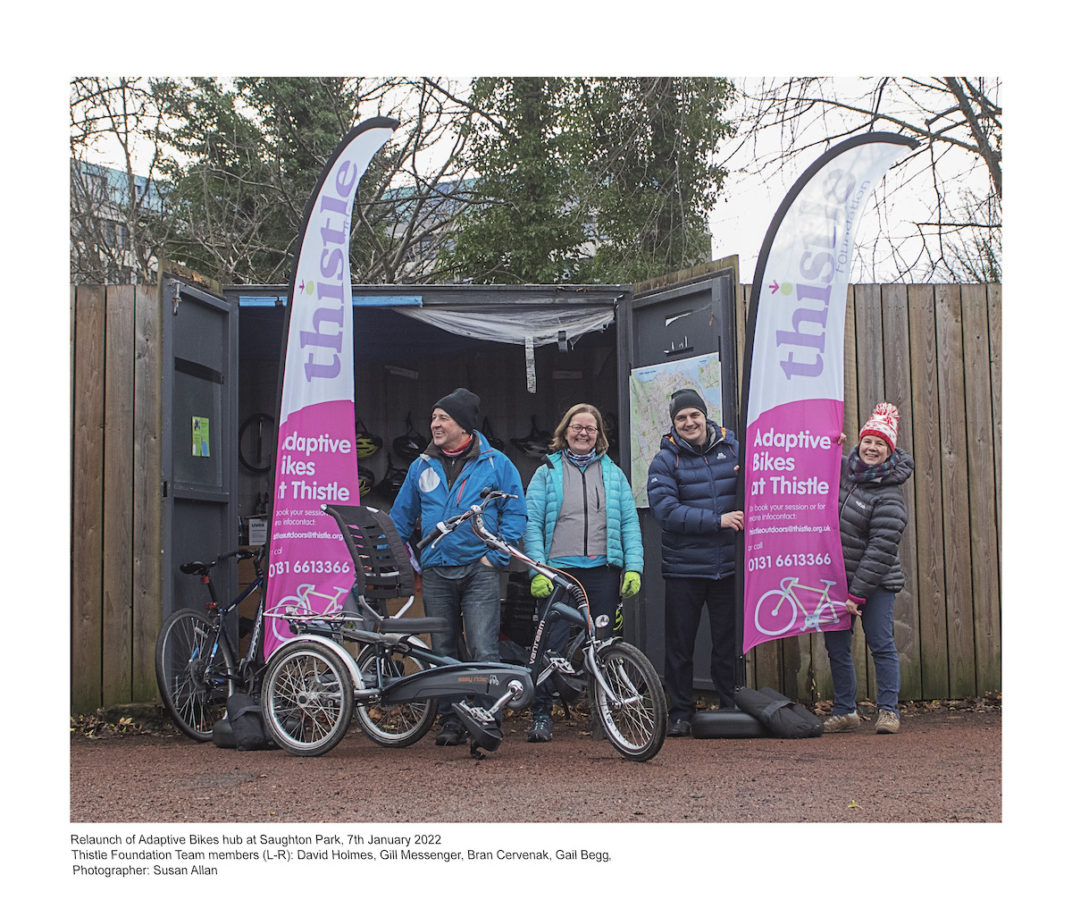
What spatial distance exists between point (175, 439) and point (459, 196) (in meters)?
4.68

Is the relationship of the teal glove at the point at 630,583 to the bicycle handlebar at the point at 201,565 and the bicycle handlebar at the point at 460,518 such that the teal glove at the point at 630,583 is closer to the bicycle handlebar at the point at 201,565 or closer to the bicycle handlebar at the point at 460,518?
the bicycle handlebar at the point at 460,518

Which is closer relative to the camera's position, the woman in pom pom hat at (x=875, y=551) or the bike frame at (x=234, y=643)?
the woman in pom pom hat at (x=875, y=551)

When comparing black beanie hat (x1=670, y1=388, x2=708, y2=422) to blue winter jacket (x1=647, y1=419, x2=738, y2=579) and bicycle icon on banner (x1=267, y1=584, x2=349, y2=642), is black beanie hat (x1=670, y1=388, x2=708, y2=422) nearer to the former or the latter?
blue winter jacket (x1=647, y1=419, x2=738, y2=579)

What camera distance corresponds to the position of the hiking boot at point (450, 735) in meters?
5.05

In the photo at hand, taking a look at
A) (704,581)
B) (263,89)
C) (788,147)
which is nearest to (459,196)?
(263,89)

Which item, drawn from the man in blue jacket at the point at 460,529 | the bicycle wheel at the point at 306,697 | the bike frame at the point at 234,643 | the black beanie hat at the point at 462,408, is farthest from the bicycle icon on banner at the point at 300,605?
the black beanie hat at the point at 462,408

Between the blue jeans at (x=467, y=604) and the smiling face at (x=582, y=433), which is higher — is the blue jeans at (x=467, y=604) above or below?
below

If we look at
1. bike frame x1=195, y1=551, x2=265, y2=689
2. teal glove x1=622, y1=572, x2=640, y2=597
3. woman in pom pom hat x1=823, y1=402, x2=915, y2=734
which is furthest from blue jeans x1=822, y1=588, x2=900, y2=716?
bike frame x1=195, y1=551, x2=265, y2=689

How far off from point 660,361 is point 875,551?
5.96 ft

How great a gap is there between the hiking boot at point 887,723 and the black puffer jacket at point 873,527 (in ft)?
2.00

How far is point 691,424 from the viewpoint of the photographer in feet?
17.3

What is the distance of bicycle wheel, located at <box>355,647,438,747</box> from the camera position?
489cm

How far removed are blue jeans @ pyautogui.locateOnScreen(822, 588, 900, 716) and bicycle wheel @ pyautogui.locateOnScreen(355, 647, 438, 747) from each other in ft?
6.97

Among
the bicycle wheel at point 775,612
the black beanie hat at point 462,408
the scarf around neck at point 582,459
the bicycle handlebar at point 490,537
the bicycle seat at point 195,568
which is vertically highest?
the black beanie hat at point 462,408
